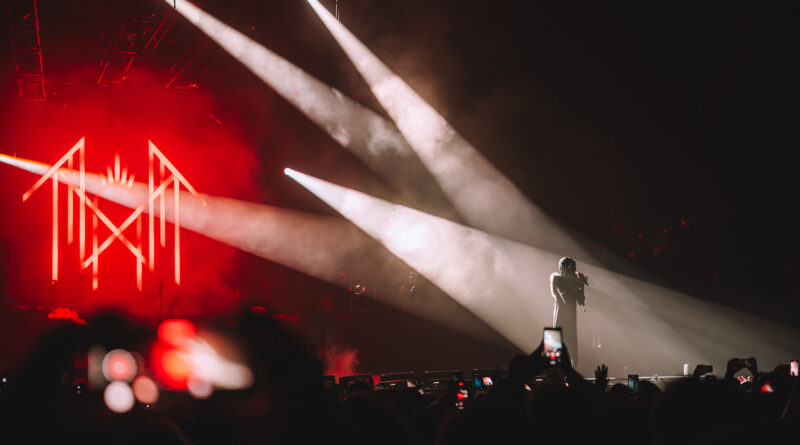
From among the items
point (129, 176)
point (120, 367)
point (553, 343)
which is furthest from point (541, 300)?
point (120, 367)

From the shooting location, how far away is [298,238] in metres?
14.5

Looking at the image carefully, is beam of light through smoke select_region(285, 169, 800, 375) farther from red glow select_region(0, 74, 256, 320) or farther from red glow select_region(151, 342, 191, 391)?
red glow select_region(151, 342, 191, 391)

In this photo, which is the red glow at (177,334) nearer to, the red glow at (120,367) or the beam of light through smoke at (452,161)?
the red glow at (120,367)

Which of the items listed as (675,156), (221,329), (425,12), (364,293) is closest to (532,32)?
(425,12)

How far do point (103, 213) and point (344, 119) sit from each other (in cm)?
523

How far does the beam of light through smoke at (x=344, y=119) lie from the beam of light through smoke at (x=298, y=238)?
54.1 inches

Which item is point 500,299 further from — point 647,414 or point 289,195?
point 647,414

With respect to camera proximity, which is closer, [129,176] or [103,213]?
[103,213]

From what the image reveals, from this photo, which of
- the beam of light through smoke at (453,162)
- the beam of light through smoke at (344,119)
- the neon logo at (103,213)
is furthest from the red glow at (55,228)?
the beam of light through smoke at (453,162)

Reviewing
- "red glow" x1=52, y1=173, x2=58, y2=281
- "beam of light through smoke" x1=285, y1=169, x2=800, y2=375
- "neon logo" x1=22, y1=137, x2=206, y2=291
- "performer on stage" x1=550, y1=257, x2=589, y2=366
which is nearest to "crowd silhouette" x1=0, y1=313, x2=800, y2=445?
"performer on stage" x1=550, y1=257, x2=589, y2=366

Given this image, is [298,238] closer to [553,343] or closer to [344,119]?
[344,119]

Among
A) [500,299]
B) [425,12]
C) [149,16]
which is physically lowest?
[500,299]

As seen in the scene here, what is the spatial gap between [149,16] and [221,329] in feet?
30.8

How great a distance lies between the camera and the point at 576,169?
12.4 metres
